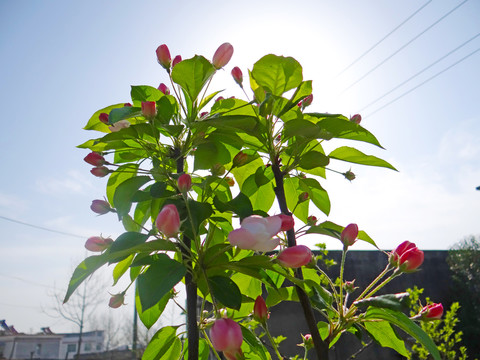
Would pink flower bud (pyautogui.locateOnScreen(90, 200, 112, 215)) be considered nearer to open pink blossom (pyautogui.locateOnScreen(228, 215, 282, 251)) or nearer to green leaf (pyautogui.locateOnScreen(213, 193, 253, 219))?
green leaf (pyautogui.locateOnScreen(213, 193, 253, 219))

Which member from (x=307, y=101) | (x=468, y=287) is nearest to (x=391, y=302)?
(x=307, y=101)

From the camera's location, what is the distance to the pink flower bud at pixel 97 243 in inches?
25.4

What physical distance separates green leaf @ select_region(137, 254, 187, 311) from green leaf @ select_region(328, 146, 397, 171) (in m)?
0.40

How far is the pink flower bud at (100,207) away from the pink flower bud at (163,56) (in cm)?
30

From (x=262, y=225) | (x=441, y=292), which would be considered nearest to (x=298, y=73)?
Result: (x=262, y=225)

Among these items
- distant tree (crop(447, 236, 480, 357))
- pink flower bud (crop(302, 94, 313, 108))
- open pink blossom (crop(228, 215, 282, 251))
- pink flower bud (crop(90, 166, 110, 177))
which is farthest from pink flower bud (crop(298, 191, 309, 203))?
distant tree (crop(447, 236, 480, 357))

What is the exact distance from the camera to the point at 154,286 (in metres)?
0.48

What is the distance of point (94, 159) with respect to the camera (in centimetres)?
71

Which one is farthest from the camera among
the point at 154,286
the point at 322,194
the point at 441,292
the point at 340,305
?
the point at 441,292

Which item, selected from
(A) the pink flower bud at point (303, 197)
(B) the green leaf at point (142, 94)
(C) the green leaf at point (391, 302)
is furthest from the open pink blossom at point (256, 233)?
(B) the green leaf at point (142, 94)

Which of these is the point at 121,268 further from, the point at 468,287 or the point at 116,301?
the point at 468,287

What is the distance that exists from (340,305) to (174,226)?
309 millimetres

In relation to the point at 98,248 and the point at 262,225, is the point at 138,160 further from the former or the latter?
the point at 262,225

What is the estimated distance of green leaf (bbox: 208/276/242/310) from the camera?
56 centimetres
